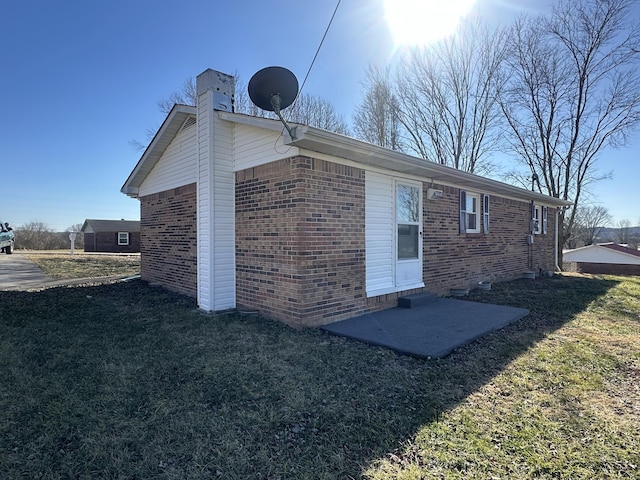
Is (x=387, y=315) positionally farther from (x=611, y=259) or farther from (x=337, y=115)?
(x=611, y=259)

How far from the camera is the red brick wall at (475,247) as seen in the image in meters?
7.49

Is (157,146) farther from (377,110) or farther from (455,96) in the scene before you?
(455,96)

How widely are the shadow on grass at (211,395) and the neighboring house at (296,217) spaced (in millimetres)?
859

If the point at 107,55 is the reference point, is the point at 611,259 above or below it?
below

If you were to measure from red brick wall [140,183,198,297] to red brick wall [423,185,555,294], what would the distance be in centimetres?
488

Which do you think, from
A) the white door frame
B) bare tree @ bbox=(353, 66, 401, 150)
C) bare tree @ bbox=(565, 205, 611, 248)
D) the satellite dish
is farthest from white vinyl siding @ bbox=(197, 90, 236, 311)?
bare tree @ bbox=(565, 205, 611, 248)

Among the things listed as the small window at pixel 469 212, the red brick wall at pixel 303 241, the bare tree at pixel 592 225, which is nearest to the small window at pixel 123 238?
the red brick wall at pixel 303 241

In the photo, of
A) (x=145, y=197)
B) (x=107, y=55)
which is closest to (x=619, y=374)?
(x=145, y=197)

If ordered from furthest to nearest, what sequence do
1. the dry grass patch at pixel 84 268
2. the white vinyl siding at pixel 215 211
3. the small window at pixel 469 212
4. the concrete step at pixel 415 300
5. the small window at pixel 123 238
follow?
the small window at pixel 123 238, the dry grass patch at pixel 84 268, the small window at pixel 469 212, the concrete step at pixel 415 300, the white vinyl siding at pixel 215 211

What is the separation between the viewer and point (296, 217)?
4980 mm

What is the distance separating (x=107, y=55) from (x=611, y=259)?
31.7 metres

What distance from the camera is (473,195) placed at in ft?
29.6

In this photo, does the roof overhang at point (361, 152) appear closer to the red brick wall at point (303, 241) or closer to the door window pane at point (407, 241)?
the red brick wall at point (303, 241)

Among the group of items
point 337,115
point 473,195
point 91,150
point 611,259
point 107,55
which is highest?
point 337,115
